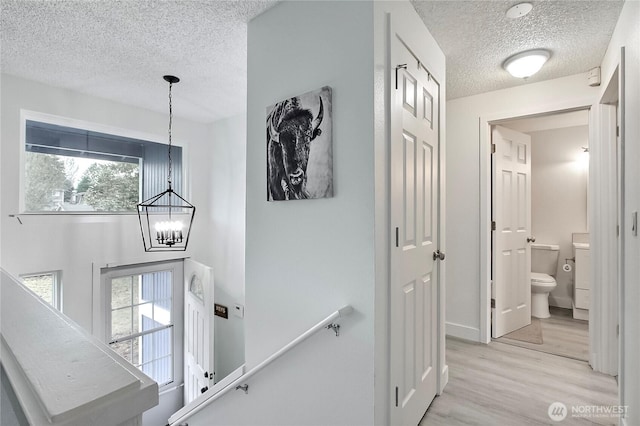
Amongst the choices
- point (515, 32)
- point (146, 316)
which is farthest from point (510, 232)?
point (146, 316)

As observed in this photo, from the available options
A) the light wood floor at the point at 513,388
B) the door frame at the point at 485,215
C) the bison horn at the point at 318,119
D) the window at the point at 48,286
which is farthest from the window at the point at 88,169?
the light wood floor at the point at 513,388

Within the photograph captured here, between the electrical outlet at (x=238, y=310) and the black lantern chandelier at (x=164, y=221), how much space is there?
973 mm

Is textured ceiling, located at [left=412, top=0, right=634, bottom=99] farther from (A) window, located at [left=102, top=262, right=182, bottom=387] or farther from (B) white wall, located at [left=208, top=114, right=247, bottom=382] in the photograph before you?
(A) window, located at [left=102, top=262, right=182, bottom=387]

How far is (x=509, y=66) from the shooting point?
2.46 meters

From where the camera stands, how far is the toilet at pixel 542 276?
378cm

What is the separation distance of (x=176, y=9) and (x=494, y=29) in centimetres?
200

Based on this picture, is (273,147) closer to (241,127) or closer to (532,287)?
(241,127)

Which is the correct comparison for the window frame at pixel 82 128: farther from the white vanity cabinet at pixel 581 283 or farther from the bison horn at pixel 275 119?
the white vanity cabinet at pixel 581 283

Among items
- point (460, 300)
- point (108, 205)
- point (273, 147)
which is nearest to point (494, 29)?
point (273, 147)

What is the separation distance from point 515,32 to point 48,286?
14.7 feet

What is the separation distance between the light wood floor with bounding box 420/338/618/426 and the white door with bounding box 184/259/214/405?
8.44 feet

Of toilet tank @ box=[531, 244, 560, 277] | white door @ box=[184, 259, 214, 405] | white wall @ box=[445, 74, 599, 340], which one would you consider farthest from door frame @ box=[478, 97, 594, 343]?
white door @ box=[184, 259, 214, 405]

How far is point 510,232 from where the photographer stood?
3.33 metres

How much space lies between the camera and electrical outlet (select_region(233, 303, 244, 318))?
3.87m
